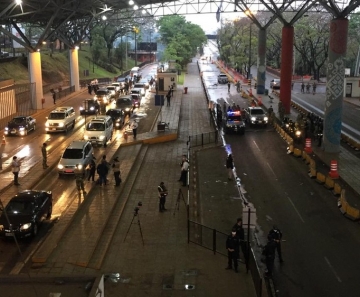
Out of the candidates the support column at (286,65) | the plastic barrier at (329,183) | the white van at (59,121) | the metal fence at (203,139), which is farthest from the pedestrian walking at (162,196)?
the support column at (286,65)

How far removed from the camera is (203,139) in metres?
33.8

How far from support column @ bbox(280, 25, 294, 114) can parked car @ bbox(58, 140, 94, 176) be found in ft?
92.9

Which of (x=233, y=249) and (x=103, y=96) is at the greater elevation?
(x=103, y=96)

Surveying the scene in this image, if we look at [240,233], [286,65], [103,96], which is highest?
[286,65]

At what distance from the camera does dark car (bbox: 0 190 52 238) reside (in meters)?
16.0

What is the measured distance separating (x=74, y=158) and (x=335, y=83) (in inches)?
640

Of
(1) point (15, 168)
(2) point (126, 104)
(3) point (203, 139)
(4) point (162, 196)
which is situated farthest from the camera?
(2) point (126, 104)

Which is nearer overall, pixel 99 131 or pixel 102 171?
pixel 102 171

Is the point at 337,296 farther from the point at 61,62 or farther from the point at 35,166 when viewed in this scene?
the point at 61,62

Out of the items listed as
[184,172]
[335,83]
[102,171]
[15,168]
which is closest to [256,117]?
[335,83]

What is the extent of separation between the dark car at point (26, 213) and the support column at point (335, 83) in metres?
18.8

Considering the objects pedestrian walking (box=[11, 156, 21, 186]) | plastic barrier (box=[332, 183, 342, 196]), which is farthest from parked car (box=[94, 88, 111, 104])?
plastic barrier (box=[332, 183, 342, 196])

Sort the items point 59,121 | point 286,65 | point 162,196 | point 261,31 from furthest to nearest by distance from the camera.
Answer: point 261,31 < point 286,65 < point 59,121 < point 162,196

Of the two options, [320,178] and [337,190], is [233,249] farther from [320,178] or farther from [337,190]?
[320,178]
